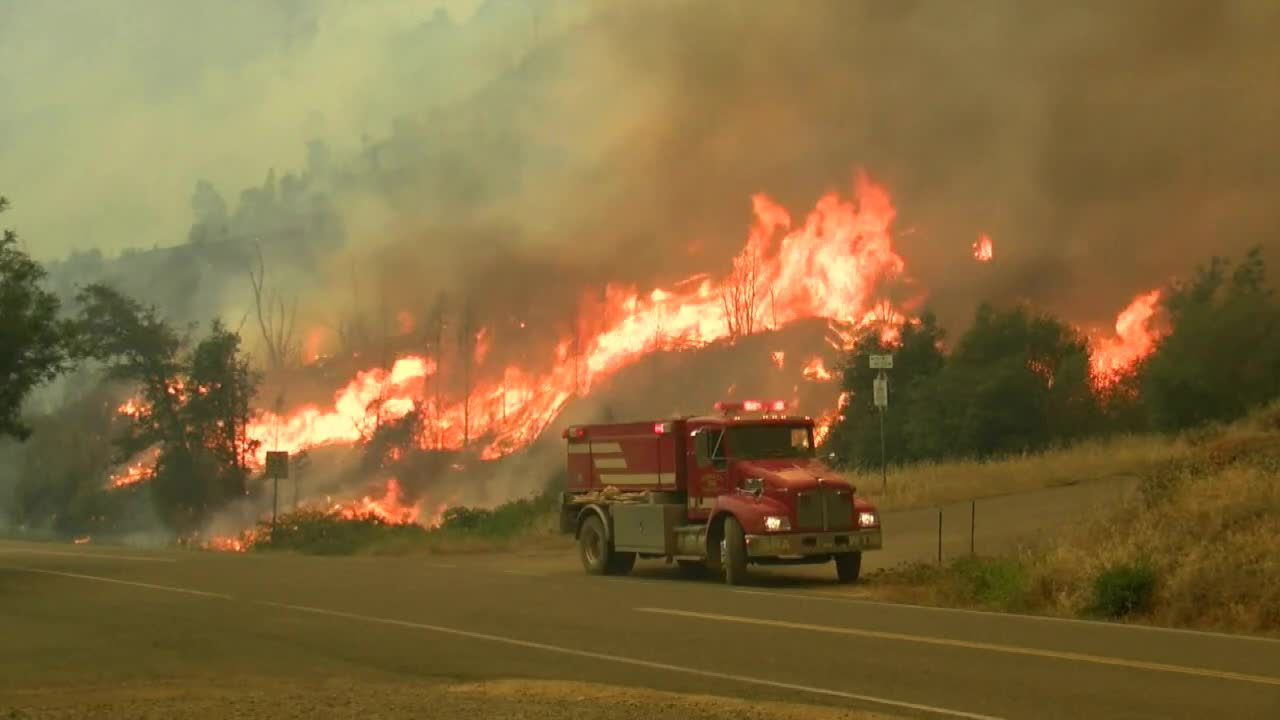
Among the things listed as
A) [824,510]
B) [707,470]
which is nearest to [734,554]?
[824,510]

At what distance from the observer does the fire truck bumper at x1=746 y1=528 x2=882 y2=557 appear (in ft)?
68.0

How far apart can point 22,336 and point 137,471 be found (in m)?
54.3

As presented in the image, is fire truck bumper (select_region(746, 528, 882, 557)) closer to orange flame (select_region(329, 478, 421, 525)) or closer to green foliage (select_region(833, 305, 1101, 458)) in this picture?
green foliage (select_region(833, 305, 1101, 458))

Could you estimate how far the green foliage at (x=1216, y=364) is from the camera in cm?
4478

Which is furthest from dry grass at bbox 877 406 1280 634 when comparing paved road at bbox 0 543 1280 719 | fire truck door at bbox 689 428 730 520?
fire truck door at bbox 689 428 730 520

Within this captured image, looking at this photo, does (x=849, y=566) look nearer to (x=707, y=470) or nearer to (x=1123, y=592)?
(x=707, y=470)

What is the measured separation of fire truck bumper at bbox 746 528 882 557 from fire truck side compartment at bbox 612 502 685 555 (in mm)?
2028

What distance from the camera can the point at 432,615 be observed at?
54.6 feet

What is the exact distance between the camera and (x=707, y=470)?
22.5 metres

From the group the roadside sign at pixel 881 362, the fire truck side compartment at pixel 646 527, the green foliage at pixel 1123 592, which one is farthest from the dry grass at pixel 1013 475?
the green foliage at pixel 1123 592

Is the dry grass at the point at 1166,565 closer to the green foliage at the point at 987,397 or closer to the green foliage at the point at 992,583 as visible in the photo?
the green foliage at the point at 992,583

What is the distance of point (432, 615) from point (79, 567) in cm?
1408

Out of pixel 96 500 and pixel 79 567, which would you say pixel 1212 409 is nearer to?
pixel 79 567

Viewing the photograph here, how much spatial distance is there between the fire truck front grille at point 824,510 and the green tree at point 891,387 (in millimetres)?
30905
